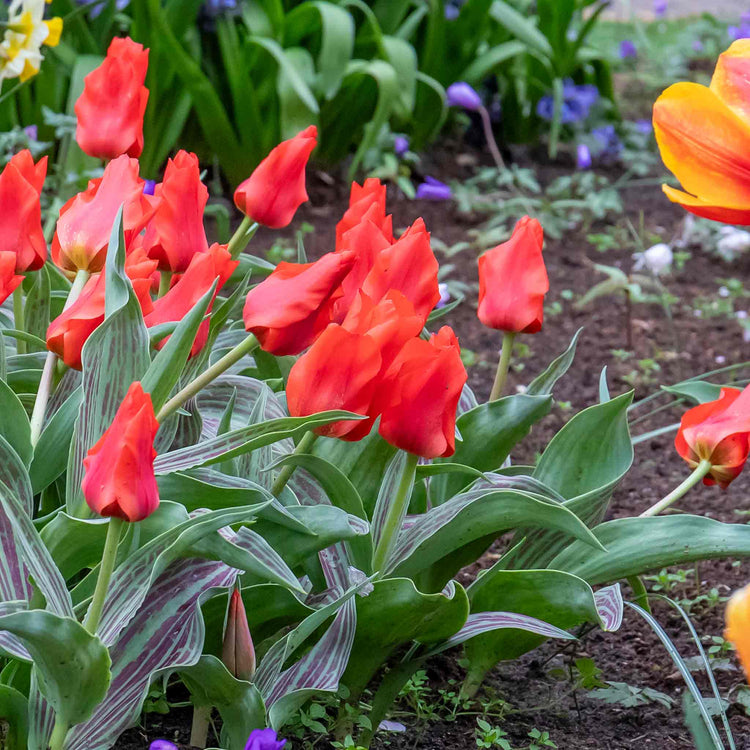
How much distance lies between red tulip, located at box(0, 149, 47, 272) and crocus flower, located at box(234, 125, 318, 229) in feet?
0.70

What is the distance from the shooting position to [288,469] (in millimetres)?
1021

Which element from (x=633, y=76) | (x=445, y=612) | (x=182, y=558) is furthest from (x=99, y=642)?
(x=633, y=76)

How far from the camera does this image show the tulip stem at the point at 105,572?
31.3 inches

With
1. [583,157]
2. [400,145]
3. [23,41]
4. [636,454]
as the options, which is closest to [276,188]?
[23,41]

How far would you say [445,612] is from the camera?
1.04 meters

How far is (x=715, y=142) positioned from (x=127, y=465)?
0.46 meters

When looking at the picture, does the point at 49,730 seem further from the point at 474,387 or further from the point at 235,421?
the point at 474,387

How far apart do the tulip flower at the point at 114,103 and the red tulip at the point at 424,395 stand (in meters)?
0.56

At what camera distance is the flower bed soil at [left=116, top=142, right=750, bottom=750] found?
4.09 ft

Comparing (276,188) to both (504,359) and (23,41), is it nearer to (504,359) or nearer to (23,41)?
(504,359)

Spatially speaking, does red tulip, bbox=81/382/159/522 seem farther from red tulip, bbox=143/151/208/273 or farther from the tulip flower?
the tulip flower

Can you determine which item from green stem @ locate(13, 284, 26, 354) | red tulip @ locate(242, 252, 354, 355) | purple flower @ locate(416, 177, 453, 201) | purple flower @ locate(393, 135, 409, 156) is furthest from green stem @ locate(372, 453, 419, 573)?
purple flower @ locate(393, 135, 409, 156)

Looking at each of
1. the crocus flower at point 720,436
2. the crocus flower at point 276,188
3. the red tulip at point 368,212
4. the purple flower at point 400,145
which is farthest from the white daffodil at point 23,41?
the purple flower at point 400,145

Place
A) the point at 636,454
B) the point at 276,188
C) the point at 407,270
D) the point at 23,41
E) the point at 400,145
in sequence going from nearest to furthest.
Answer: the point at 407,270
the point at 276,188
the point at 23,41
the point at 636,454
the point at 400,145
